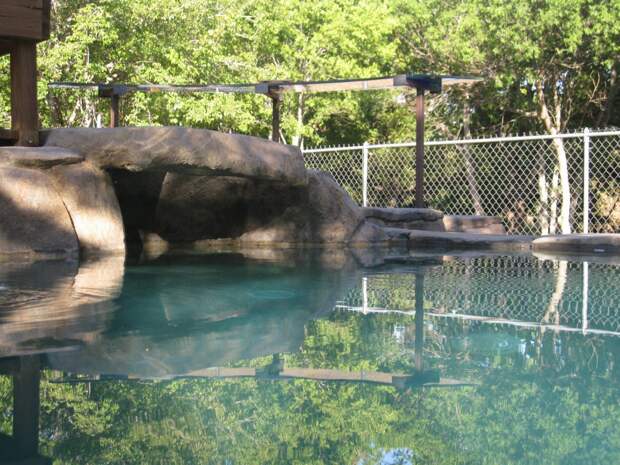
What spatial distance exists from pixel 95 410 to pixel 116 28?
1585cm

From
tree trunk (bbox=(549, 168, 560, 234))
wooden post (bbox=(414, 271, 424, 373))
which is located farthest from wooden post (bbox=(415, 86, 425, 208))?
tree trunk (bbox=(549, 168, 560, 234))

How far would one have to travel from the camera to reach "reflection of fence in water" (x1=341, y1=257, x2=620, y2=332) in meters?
3.03

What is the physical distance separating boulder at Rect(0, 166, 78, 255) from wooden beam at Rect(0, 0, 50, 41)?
1.65 meters

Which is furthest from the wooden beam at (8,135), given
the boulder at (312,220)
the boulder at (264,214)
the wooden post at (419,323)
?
the wooden post at (419,323)

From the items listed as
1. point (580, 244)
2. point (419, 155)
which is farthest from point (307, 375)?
point (419, 155)

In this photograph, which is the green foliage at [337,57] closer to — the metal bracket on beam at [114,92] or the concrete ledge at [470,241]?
the metal bracket on beam at [114,92]

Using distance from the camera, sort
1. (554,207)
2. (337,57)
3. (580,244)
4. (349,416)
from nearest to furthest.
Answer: (349,416) → (580,244) → (554,207) → (337,57)

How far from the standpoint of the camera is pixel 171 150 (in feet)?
20.3

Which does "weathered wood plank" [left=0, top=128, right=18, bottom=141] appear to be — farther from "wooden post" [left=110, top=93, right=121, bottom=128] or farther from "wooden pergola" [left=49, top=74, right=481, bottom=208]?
"wooden post" [left=110, top=93, right=121, bottom=128]

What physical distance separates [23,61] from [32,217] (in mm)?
2034

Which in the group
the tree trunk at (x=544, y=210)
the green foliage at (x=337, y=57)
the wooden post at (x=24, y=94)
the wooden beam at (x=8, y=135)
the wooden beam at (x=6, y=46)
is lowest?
the tree trunk at (x=544, y=210)

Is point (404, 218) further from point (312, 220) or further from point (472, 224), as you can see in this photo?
point (312, 220)

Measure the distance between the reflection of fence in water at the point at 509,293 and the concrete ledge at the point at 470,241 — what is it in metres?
1.89

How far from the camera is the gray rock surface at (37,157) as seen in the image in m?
5.85
